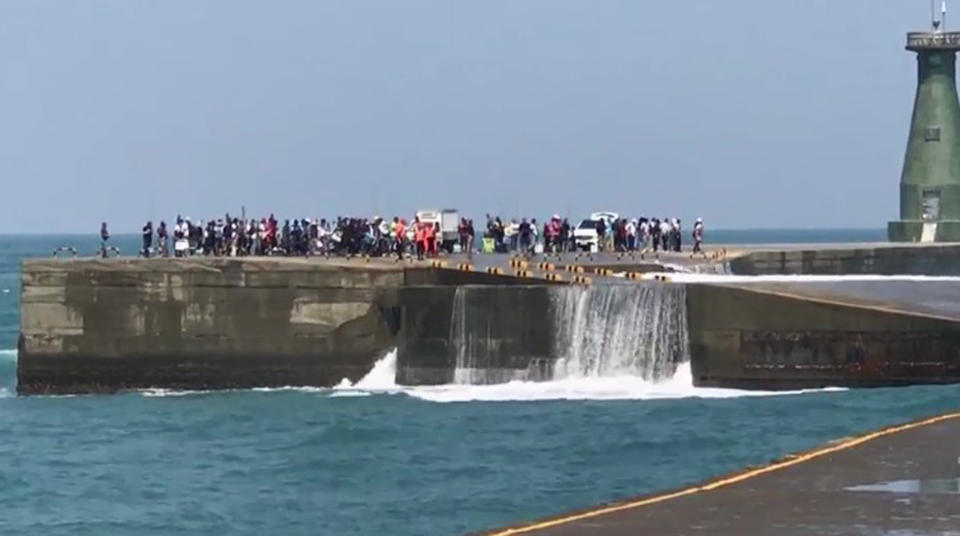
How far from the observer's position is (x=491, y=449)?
1454 inches

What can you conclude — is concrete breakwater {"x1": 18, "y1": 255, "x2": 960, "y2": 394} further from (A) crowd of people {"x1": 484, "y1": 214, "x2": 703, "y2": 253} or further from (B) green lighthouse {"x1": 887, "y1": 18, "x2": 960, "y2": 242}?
(B) green lighthouse {"x1": 887, "y1": 18, "x2": 960, "y2": 242}

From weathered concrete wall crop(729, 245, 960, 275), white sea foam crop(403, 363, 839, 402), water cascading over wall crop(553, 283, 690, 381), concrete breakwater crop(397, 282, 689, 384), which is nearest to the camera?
white sea foam crop(403, 363, 839, 402)

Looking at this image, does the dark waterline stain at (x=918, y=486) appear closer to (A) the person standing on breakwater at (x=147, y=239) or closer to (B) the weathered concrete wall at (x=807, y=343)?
(B) the weathered concrete wall at (x=807, y=343)

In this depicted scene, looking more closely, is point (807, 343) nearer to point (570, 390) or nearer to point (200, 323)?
point (570, 390)

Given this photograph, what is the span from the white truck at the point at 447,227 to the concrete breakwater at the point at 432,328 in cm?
1417

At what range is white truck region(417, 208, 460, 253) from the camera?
216 ft

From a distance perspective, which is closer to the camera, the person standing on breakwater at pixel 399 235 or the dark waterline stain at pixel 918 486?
the dark waterline stain at pixel 918 486

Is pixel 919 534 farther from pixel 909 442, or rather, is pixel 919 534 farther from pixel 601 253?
pixel 601 253

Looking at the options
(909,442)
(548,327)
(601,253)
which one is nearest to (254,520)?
(909,442)

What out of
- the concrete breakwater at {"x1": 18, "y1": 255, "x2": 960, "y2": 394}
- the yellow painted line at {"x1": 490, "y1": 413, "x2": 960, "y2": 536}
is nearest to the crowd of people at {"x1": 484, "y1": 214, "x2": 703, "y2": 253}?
the concrete breakwater at {"x1": 18, "y1": 255, "x2": 960, "y2": 394}

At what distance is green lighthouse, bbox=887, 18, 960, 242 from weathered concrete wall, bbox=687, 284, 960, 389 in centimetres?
3698

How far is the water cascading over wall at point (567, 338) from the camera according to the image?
45625mm

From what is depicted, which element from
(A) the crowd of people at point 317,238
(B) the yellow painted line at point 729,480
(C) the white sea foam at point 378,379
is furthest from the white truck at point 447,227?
(B) the yellow painted line at point 729,480

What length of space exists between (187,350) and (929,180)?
124 ft
